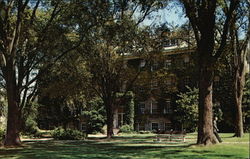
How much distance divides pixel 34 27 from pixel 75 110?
2519 centimetres

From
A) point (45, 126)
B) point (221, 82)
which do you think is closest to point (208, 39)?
point (221, 82)

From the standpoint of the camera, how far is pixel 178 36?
2784 cm

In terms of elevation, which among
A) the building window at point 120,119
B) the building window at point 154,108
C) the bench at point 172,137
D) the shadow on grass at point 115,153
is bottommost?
the shadow on grass at point 115,153

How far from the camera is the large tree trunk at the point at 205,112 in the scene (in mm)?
16625

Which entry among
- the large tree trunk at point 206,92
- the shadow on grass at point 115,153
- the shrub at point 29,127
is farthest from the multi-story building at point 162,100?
the shadow on grass at point 115,153

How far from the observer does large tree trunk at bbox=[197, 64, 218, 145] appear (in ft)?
54.5

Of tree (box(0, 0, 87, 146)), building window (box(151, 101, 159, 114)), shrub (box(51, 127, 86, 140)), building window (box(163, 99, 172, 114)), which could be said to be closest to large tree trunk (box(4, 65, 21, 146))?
tree (box(0, 0, 87, 146))

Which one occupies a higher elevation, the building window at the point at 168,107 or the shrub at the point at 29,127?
the building window at the point at 168,107

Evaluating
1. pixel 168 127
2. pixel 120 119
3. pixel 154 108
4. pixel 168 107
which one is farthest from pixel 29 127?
pixel 168 107

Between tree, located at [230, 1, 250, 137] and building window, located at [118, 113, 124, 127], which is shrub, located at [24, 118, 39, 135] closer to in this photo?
building window, located at [118, 113, 124, 127]

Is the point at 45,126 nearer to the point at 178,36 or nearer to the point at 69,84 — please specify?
the point at 69,84

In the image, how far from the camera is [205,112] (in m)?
16.9

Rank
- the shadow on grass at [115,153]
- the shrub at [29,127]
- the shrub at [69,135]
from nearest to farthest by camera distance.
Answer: the shadow on grass at [115,153]
the shrub at [69,135]
the shrub at [29,127]

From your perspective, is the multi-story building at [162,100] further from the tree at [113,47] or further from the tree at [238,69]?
the tree at [238,69]
